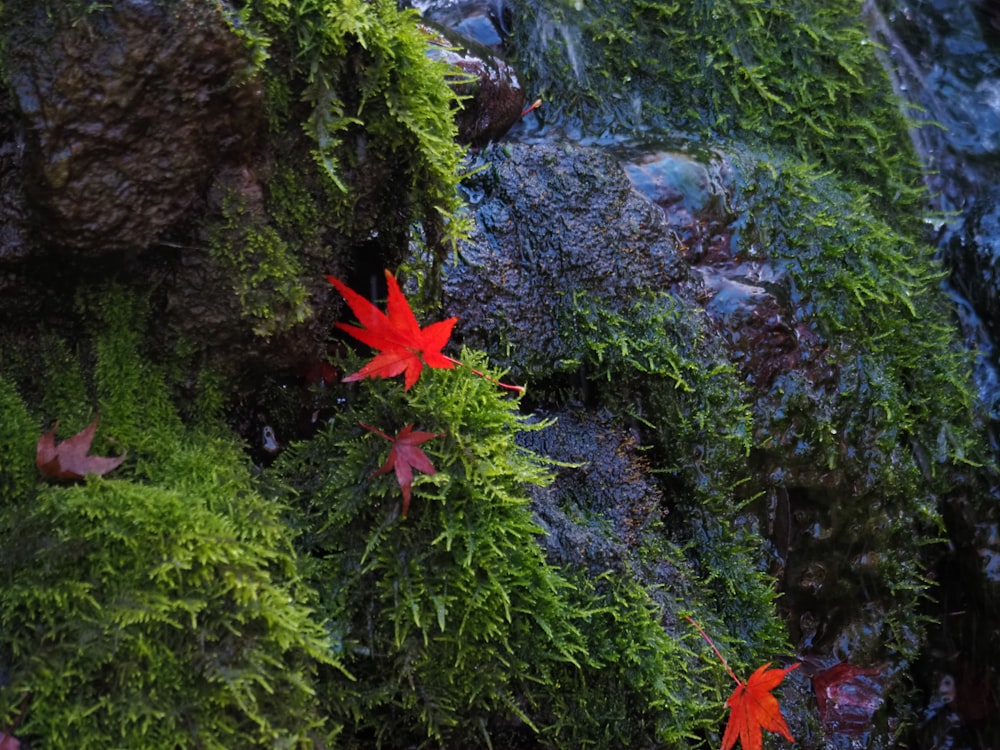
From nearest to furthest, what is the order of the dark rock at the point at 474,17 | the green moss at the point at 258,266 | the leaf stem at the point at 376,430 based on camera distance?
the green moss at the point at 258,266, the leaf stem at the point at 376,430, the dark rock at the point at 474,17

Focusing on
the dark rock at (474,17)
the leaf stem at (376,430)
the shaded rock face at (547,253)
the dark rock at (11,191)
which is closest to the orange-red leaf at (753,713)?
the shaded rock face at (547,253)

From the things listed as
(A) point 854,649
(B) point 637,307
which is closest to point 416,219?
(B) point 637,307

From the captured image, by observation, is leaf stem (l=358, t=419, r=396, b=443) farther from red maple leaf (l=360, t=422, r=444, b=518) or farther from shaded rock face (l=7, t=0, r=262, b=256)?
shaded rock face (l=7, t=0, r=262, b=256)

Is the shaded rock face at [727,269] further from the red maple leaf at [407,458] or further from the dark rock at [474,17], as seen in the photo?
the red maple leaf at [407,458]

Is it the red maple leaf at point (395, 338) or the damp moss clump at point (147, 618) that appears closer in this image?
the damp moss clump at point (147, 618)

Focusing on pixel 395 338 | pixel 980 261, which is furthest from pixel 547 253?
pixel 980 261

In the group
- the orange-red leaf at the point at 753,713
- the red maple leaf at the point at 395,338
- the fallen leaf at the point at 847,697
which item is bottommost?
the fallen leaf at the point at 847,697

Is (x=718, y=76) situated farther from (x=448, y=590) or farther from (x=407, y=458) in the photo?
(x=448, y=590)
